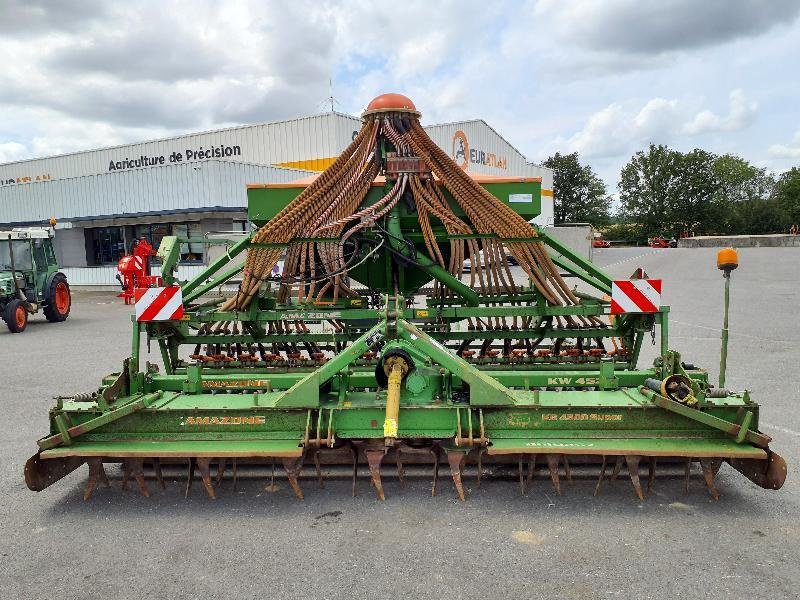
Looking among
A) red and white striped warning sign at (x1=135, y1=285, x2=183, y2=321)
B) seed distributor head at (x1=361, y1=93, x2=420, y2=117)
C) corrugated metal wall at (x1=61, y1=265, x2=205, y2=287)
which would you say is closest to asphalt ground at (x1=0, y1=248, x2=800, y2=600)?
red and white striped warning sign at (x1=135, y1=285, x2=183, y2=321)

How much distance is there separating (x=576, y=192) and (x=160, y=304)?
71272mm

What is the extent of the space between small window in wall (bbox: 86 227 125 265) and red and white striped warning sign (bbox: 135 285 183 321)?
20.7m

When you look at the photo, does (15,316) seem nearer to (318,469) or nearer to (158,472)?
(158,472)

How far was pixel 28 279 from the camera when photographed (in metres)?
13.2

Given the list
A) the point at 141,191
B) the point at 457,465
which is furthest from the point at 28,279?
the point at 457,465

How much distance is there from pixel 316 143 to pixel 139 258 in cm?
1021

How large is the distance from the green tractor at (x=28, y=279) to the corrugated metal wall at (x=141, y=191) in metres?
6.83

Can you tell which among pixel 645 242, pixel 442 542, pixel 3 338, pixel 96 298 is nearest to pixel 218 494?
pixel 442 542

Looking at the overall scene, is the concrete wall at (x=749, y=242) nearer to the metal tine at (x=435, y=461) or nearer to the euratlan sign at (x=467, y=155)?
the euratlan sign at (x=467, y=155)

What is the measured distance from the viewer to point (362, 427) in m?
3.83

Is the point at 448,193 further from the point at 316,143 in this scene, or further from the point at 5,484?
the point at 316,143

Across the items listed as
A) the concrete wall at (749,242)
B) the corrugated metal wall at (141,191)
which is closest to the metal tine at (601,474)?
the corrugated metal wall at (141,191)

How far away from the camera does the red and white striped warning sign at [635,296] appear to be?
4934 millimetres

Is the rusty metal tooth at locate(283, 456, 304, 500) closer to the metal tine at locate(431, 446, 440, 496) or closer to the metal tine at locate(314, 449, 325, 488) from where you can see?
the metal tine at locate(314, 449, 325, 488)
